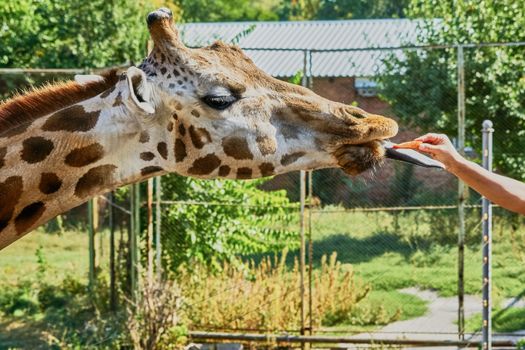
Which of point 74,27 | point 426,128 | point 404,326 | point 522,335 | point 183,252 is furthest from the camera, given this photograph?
point 74,27

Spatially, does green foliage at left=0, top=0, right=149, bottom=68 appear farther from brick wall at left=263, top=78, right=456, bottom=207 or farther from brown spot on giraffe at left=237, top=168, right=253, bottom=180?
brown spot on giraffe at left=237, top=168, right=253, bottom=180

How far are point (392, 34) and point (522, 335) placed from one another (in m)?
14.7

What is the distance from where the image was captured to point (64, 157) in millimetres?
3686

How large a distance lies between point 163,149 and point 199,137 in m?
0.15

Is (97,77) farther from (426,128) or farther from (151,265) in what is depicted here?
(426,128)

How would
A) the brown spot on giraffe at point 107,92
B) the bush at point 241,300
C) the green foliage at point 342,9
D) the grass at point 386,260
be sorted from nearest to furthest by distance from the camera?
the brown spot on giraffe at point 107,92
the bush at point 241,300
the grass at point 386,260
the green foliage at point 342,9

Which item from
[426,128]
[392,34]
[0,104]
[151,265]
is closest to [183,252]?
[151,265]

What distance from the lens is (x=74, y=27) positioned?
17922 millimetres

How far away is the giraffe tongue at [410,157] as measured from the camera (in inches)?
146

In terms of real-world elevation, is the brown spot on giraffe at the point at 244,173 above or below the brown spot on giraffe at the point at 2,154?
below

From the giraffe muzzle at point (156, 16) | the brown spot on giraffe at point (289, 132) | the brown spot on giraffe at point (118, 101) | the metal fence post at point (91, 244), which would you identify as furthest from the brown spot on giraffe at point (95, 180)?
the metal fence post at point (91, 244)

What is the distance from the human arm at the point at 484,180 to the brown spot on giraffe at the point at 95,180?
1.21m

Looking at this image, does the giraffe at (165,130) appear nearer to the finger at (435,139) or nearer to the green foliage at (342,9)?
the finger at (435,139)

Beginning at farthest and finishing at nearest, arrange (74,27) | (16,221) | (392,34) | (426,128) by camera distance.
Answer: (392,34) → (74,27) → (426,128) → (16,221)
